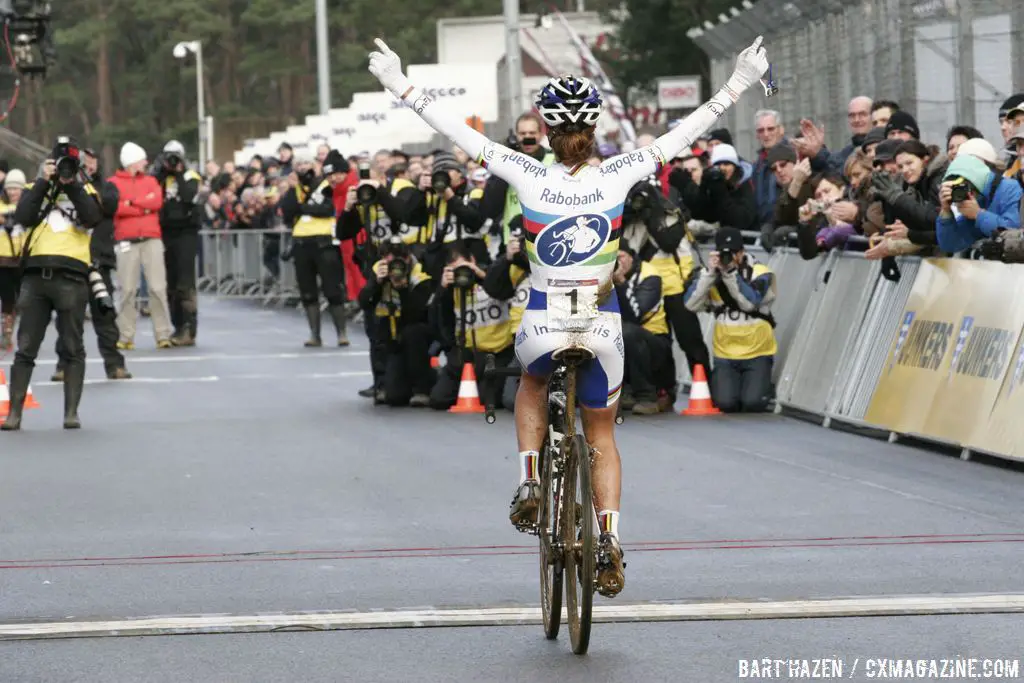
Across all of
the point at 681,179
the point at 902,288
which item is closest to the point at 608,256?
the point at 902,288

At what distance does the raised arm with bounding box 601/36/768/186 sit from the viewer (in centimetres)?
859

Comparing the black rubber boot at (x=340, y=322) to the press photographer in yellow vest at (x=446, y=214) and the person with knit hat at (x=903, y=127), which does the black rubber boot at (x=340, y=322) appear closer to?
the press photographer in yellow vest at (x=446, y=214)

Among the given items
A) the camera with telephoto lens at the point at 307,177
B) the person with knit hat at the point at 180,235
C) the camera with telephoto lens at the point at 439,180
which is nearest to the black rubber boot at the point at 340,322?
the camera with telephoto lens at the point at 307,177

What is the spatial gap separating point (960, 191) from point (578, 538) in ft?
21.7

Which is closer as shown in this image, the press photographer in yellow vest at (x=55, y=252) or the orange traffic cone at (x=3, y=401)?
the press photographer in yellow vest at (x=55, y=252)

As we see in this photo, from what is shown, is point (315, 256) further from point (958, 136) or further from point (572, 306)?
point (572, 306)

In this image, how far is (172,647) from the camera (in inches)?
320

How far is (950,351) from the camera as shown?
563 inches

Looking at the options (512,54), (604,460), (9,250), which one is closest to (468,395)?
(9,250)

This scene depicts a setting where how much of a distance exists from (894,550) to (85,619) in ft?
12.1

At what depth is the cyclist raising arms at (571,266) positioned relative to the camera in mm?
8328

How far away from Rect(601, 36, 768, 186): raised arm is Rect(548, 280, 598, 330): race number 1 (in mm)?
487

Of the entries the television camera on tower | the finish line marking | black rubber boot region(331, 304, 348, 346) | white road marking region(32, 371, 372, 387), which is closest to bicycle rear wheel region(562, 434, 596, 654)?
the finish line marking

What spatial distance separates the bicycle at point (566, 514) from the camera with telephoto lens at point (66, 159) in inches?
342
